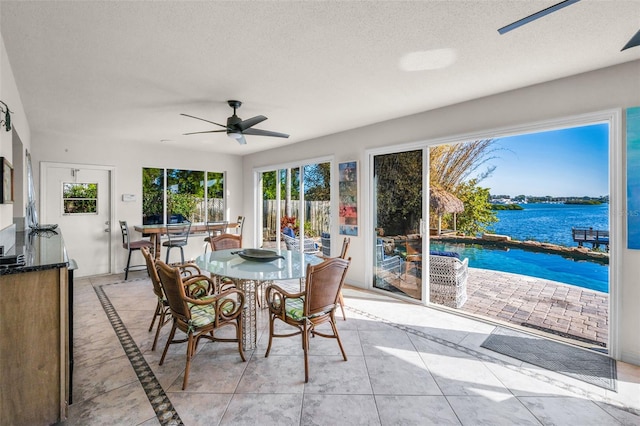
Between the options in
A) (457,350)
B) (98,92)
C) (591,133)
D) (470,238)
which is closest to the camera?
(457,350)

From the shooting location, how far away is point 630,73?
2.44m

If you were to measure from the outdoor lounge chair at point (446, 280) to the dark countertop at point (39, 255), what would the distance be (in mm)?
3739

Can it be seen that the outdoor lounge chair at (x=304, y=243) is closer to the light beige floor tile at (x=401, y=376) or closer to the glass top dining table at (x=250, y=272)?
the glass top dining table at (x=250, y=272)

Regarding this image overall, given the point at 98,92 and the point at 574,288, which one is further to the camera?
the point at 574,288

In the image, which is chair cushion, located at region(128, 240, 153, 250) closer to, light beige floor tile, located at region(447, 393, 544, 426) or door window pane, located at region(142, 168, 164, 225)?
door window pane, located at region(142, 168, 164, 225)

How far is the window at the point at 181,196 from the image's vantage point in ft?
19.5

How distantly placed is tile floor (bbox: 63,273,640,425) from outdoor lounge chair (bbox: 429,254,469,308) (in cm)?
82

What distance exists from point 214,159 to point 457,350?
19.6 feet

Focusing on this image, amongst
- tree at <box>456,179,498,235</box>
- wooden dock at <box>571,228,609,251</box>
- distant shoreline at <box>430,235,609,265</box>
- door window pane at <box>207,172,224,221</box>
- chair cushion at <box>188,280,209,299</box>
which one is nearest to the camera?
chair cushion at <box>188,280,209,299</box>

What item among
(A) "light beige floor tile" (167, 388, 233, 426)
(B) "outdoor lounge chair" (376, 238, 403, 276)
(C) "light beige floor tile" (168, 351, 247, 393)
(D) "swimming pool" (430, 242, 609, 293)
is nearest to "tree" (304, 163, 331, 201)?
(B) "outdoor lounge chair" (376, 238, 403, 276)

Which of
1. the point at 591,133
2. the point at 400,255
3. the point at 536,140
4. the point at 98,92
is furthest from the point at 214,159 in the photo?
the point at 591,133

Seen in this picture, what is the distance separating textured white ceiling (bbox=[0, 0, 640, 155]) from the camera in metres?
1.80

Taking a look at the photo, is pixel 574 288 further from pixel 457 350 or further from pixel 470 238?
pixel 457 350

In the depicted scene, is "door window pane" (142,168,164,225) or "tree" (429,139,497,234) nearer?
"tree" (429,139,497,234)
